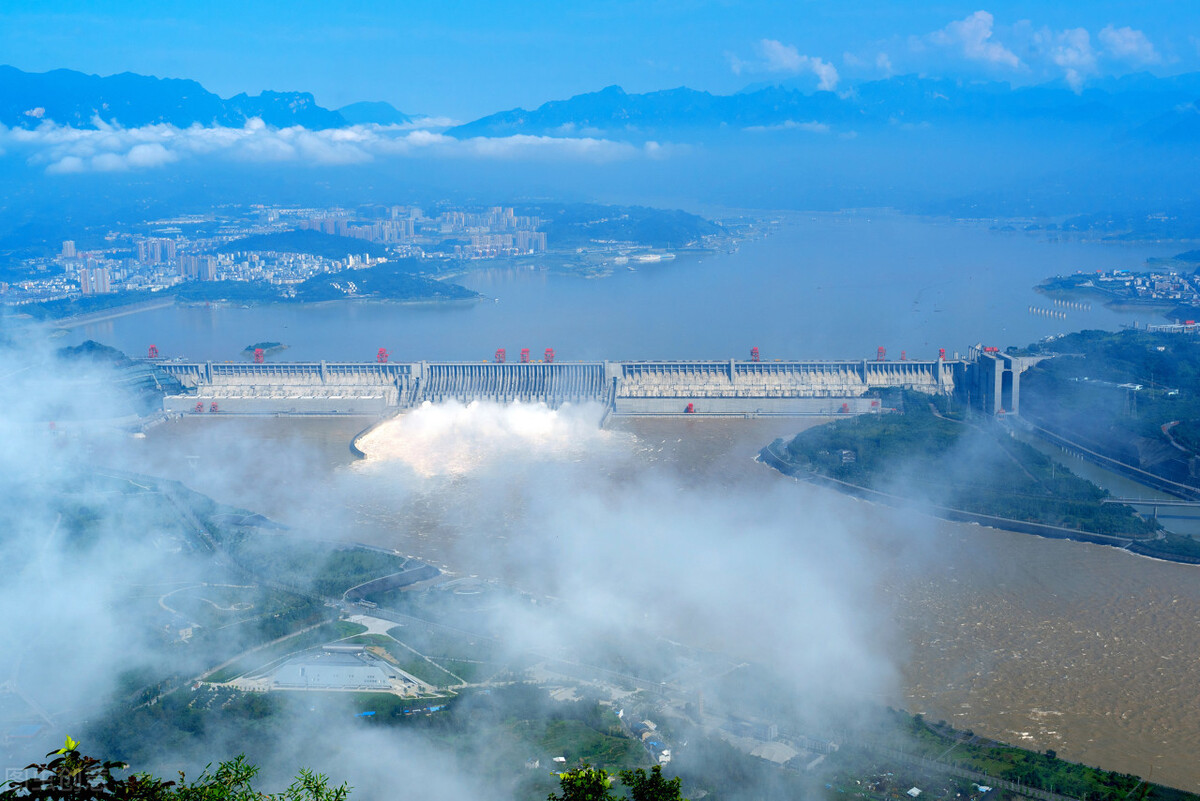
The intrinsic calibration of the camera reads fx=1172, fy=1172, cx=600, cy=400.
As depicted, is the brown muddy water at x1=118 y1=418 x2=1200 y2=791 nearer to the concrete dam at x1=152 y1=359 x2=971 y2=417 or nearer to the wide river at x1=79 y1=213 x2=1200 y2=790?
the wide river at x1=79 y1=213 x2=1200 y2=790

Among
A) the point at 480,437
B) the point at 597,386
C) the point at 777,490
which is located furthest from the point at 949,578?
the point at 597,386

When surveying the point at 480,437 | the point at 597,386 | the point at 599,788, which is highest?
the point at 599,788

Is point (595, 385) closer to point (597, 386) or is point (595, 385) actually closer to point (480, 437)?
point (597, 386)

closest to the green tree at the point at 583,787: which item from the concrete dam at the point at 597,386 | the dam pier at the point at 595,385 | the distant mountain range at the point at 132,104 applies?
the dam pier at the point at 595,385

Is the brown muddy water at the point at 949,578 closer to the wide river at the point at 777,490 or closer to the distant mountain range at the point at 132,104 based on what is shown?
the wide river at the point at 777,490

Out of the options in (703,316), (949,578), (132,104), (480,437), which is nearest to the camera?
(949,578)

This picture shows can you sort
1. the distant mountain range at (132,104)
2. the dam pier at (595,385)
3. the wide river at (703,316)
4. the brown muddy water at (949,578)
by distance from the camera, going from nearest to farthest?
the brown muddy water at (949,578) → the dam pier at (595,385) → the wide river at (703,316) → the distant mountain range at (132,104)

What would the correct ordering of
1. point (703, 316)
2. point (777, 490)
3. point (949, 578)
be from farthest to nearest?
point (703, 316) < point (777, 490) < point (949, 578)
